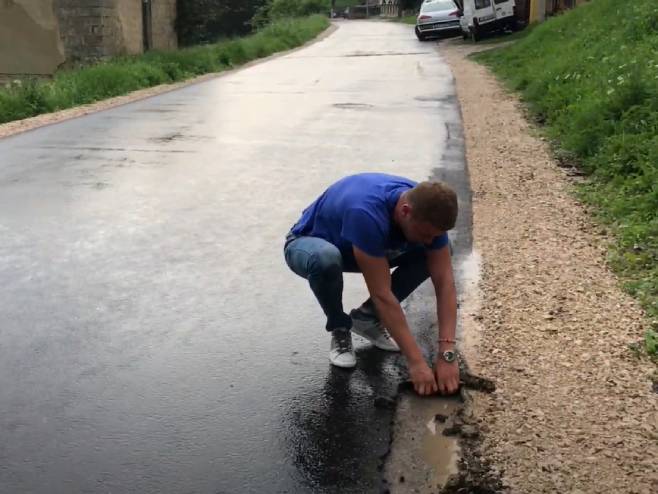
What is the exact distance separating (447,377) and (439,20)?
30865 mm

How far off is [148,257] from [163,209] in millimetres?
1265

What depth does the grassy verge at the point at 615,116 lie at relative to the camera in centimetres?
535

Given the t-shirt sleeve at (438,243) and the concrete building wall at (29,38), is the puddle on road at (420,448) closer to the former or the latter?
the t-shirt sleeve at (438,243)

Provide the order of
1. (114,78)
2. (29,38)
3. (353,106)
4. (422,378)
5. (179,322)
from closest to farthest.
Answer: (422,378) → (179,322) → (353,106) → (114,78) → (29,38)

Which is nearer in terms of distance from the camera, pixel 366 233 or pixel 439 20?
pixel 366 233

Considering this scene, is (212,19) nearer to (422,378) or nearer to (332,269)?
(332,269)

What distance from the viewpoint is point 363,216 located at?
3.29 metres

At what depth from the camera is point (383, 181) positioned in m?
3.48

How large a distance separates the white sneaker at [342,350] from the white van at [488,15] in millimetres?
26395

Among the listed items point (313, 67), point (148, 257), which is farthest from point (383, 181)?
point (313, 67)

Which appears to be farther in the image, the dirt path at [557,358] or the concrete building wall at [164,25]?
the concrete building wall at [164,25]

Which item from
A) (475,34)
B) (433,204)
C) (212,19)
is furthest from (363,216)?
(212,19)

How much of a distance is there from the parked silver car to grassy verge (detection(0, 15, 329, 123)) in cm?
860

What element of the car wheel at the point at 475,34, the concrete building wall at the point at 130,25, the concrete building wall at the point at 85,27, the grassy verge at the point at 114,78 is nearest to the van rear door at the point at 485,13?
the car wheel at the point at 475,34
